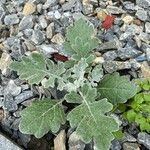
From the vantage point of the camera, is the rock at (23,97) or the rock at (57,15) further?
the rock at (57,15)

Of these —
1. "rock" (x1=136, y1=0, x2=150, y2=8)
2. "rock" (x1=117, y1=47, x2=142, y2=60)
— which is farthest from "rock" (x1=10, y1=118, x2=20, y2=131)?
"rock" (x1=136, y1=0, x2=150, y2=8)

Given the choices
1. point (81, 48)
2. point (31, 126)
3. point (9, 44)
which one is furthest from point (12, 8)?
point (31, 126)

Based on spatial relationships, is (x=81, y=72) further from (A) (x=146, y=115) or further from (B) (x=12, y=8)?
(B) (x=12, y=8)

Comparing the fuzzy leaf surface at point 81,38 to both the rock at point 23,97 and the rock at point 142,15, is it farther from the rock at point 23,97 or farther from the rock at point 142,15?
the rock at point 142,15

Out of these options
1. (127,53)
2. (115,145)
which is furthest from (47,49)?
(115,145)

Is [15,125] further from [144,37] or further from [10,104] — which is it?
[144,37]

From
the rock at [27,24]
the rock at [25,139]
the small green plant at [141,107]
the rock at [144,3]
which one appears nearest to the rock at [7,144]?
the rock at [25,139]

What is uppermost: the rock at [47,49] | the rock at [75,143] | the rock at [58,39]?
the rock at [58,39]
